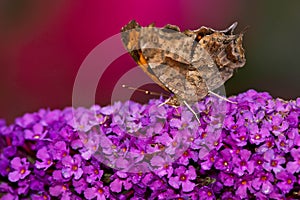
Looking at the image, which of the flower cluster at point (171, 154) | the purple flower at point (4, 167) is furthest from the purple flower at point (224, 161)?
the purple flower at point (4, 167)

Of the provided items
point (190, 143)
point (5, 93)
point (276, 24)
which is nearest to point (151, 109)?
point (190, 143)

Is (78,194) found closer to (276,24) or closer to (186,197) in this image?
(186,197)

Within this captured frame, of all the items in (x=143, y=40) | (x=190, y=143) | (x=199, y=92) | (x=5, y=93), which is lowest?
(x=5, y=93)

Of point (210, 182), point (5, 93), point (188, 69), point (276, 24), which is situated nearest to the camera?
point (210, 182)

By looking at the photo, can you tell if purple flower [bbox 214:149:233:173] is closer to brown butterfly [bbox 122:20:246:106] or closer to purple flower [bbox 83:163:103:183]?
brown butterfly [bbox 122:20:246:106]

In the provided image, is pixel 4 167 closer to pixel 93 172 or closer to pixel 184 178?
pixel 93 172

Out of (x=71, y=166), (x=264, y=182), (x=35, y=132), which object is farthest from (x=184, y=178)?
(x=35, y=132)

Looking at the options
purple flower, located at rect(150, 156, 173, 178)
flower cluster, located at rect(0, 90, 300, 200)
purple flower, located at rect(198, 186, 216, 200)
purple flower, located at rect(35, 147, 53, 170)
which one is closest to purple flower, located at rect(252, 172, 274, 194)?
flower cluster, located at rect(0, 90, 300, 200)

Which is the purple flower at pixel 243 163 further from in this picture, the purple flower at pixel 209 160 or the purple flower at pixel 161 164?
the purple flower at pixel 161 164
